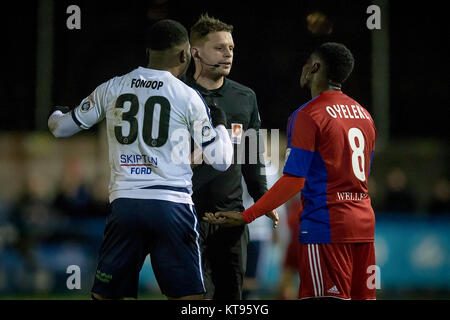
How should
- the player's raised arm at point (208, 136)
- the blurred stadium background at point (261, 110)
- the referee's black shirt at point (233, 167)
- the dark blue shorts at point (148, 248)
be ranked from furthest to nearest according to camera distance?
the blurred stadium background at point (261, 110), the referee's black shirt at point (233, 167), the player's raised arm at point (208, 136), the dark blue shorts at point (148, 248)

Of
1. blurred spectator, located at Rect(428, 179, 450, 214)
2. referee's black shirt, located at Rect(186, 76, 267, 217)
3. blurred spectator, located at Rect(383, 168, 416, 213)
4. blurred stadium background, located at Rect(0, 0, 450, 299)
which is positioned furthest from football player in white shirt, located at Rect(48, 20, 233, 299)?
blurred spectator, located at Rect(428, 179, 450, 214)

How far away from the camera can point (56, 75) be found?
18.9 meters

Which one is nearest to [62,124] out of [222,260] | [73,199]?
[222,260]

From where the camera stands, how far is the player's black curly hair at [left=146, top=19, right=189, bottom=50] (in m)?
5.27

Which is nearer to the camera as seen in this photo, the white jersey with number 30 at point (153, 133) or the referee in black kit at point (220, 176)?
the white jersey with number 30 at point (153, 133)

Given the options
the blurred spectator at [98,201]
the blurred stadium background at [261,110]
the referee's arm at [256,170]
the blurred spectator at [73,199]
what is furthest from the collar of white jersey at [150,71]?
the blurred spectator at [73,199]

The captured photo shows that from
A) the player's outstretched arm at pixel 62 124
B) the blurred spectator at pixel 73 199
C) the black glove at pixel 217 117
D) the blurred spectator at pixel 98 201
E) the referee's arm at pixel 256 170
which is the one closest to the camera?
the black glove at pixel 217 117

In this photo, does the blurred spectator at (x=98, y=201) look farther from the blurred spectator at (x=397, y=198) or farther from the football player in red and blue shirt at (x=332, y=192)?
the football player in red and blue shirt at (x=332, y=192)

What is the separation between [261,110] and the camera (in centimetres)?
1135

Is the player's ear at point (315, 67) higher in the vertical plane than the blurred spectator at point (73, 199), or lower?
higher

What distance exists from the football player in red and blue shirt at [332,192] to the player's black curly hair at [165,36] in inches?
38.1

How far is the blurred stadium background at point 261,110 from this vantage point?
1300 cm

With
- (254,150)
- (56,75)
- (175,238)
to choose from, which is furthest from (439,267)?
(56,75)

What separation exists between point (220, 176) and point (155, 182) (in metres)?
1.09
